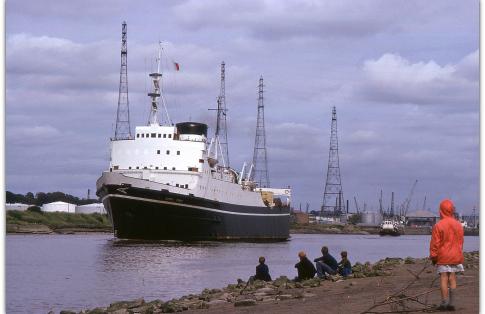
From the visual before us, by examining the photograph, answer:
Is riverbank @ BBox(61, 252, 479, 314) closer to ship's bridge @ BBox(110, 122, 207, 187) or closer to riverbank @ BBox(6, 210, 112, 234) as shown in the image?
ship's bridge @ BBox(110, 122, 207, 187)

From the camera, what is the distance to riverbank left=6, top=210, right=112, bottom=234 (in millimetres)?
97500

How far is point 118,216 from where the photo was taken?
57.0 metres

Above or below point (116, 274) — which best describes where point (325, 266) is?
above

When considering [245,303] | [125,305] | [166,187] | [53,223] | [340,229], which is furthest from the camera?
[340,229]

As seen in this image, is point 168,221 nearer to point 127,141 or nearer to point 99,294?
point 127,141

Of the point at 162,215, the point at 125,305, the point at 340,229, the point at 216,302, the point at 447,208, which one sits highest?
the point at 340,229

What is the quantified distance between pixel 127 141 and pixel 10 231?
1416 inches

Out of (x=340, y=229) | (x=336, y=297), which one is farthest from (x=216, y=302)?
(x=340, y=229)

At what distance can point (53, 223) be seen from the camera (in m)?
109

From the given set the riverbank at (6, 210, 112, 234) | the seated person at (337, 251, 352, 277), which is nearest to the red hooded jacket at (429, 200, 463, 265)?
the seated person at (337, 251, 352, 277)

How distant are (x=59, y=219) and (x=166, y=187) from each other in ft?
203

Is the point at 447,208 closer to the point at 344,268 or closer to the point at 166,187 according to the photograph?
the point at 344,268

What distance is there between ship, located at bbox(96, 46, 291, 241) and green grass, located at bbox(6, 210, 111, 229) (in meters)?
44.1

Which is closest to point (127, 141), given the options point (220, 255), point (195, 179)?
point (195, 179)
